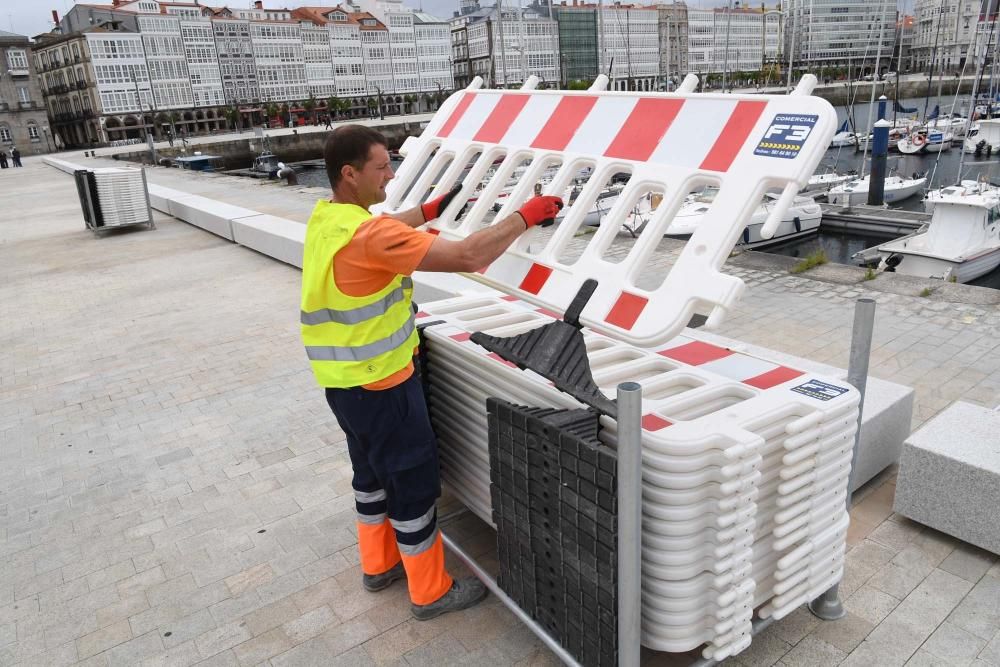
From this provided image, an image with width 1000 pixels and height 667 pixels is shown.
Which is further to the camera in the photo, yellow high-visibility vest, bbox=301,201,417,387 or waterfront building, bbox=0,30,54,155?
waterfront building, bbox=0,30,54,155

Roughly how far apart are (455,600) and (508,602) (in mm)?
335

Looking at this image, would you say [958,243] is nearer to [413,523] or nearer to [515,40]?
[413,523]

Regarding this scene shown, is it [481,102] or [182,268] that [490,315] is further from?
[182,268]

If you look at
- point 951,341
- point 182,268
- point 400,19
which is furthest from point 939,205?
point 400,19

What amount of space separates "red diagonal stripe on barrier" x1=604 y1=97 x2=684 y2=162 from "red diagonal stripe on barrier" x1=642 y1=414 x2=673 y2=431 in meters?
0.92

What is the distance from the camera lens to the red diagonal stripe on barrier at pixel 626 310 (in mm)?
2314

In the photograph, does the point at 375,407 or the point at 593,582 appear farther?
the point at 375,407

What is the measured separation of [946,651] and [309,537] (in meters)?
3.00

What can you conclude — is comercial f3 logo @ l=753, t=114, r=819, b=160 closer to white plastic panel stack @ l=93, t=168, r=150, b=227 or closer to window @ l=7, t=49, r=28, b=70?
white plastic panel stack @ l=93, t=168, r=150, b=227

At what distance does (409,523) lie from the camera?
122 inches

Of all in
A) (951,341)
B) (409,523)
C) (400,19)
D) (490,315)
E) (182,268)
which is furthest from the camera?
(400,19)

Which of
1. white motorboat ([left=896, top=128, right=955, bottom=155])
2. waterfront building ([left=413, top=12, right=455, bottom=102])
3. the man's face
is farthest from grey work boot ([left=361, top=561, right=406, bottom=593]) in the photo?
waterfront building ([left=413, top=12, right=455, bottom=102])

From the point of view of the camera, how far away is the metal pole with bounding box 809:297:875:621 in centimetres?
266

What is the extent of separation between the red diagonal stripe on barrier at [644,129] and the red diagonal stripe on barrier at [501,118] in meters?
0.72
